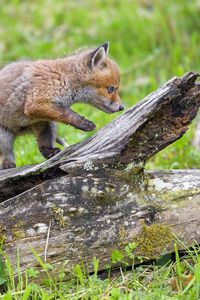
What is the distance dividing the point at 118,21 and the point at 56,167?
26.2 ft

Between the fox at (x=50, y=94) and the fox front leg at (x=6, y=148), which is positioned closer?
the fox at (x=50, y=94)

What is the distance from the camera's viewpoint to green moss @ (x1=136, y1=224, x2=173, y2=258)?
209 inches

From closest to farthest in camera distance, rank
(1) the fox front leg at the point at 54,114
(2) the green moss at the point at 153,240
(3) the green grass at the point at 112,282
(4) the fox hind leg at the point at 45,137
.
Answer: (3) the green grass at the point at 112,282
(2) the green moss at the point at 153,240
(1) the fox front leg at the point at 54,114
(4) the fox hind leg at the point at 45,137

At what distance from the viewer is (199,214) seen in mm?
5391

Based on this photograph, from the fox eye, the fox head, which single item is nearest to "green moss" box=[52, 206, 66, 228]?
the fox head

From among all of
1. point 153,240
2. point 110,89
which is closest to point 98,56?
point 110,89

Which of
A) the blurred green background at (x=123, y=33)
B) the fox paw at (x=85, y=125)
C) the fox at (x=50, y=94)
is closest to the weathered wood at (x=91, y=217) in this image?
the fox paw at (x=85, y=125)

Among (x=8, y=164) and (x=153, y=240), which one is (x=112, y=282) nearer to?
(x=153, y=240)

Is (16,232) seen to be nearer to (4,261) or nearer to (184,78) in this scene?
(4,261)

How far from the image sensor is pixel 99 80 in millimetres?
6863

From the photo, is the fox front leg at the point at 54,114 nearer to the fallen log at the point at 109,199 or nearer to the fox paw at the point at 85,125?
Result: the fox paw at the point at 85,125

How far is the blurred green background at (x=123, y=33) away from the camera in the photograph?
11750 millimetres

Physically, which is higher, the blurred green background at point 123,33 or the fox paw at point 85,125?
the blurred green background at point 123,33

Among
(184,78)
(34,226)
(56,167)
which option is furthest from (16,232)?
(184,78)
